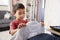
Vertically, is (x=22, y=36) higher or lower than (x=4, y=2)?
lower

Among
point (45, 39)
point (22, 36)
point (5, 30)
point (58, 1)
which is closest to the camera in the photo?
point (45, 39)

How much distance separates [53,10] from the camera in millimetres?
1250

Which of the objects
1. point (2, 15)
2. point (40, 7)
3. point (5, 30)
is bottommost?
point (5, 30)

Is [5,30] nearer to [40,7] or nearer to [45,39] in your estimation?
[40,7]

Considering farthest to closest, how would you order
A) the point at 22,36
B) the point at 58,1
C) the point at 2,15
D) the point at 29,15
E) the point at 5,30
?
the point at 2,15 → the point at 29,15 → the point at 5,30 → the point at 58,1 → the point at 22,36

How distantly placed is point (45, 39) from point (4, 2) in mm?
4241

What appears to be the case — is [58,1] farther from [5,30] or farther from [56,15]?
[5,30]

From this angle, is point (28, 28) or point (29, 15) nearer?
point (28, 28)

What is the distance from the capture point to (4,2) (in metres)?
4.82

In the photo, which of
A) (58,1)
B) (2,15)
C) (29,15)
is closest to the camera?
(58,1)

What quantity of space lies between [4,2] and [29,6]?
1.38 metres

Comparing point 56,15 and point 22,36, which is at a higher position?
point 56,15

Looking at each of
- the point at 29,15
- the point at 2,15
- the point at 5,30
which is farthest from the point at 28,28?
the point at 2,15

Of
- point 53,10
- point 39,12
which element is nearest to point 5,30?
point 39,12
